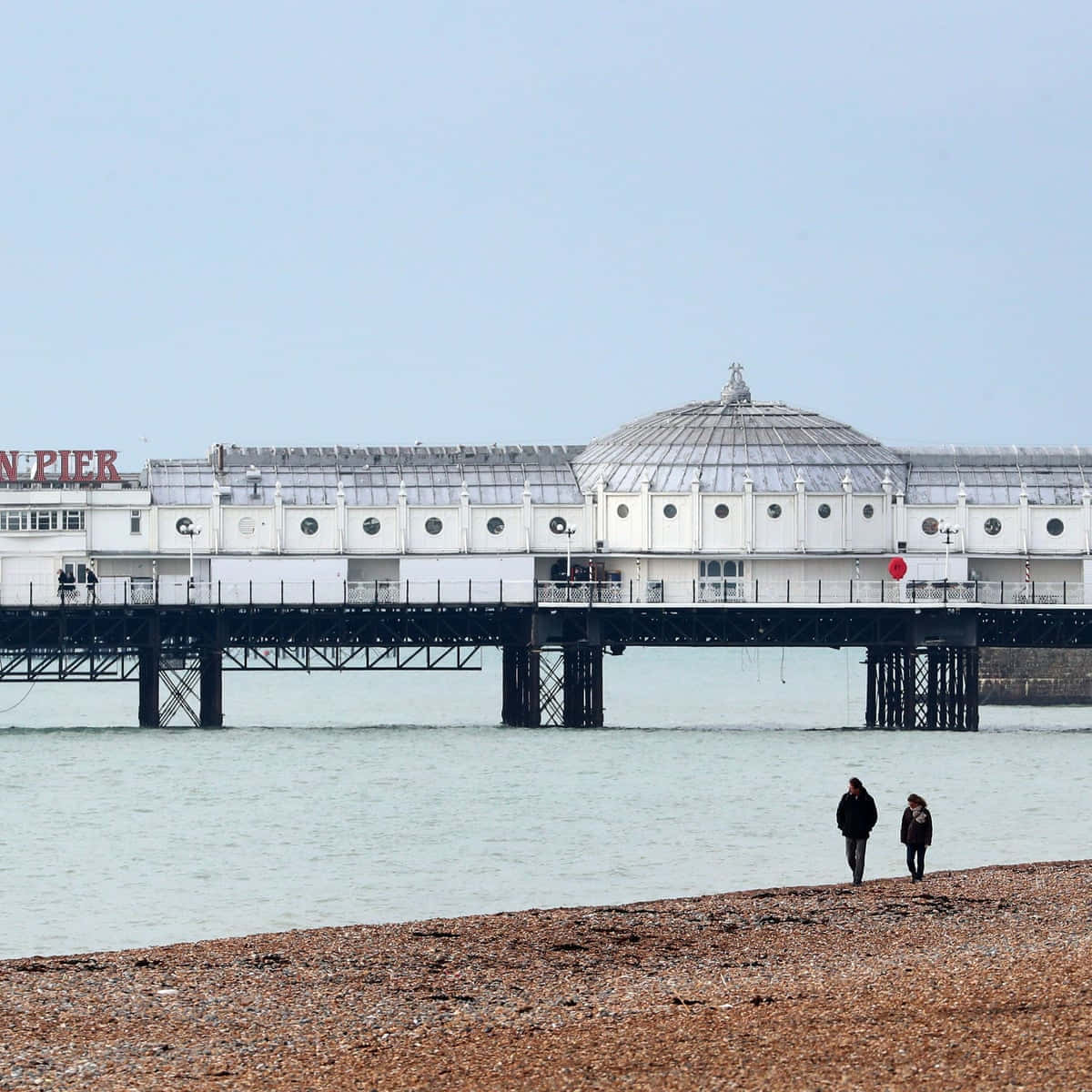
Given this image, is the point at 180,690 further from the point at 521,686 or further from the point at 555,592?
the point at 555,592

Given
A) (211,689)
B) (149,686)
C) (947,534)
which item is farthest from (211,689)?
(947,534)

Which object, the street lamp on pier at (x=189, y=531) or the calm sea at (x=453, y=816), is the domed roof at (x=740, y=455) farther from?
the street lamp on pier at (x=189, y=531)

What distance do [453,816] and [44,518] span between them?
116 feet

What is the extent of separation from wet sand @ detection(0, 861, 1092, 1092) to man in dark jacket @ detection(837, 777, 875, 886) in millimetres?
1310

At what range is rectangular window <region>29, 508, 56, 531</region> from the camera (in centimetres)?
9819

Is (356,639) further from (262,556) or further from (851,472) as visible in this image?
(851,472)

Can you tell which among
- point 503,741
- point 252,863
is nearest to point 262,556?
point 503,741

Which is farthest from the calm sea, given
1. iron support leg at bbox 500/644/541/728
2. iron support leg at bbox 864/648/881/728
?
iron support leg at bbox 864/648/881/728

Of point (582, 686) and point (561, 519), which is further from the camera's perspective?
point (561, 519)

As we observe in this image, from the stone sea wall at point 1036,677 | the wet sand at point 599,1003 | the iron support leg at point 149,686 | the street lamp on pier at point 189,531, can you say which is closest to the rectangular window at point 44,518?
the street lamp on pier at point 189,531

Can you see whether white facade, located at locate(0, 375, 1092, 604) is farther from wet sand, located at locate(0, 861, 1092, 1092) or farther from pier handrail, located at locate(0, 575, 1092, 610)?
wet sand, located at locate(0, 861, 1092, 1092)

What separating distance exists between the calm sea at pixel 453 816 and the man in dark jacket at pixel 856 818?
716 centimetres

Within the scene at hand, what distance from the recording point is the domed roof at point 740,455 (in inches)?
3927

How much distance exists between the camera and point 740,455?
329 ft
